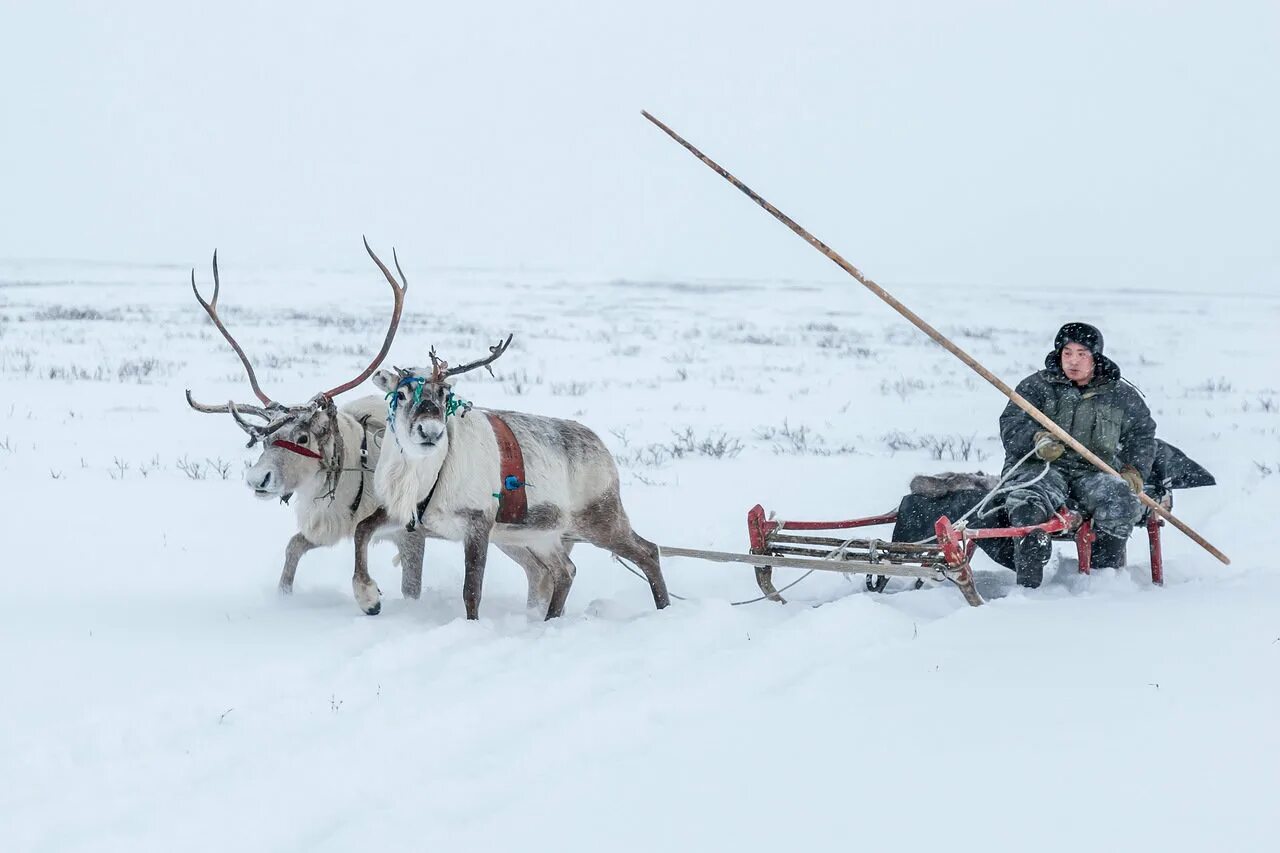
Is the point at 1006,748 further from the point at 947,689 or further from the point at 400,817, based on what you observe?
the point at 400,817

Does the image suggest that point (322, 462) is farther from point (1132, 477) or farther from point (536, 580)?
point (1132, 477)

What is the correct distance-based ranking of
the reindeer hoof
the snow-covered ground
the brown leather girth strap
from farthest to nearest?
1. the brown leather girth strap
2. the reindeer hoof
3. the snow-covered ground

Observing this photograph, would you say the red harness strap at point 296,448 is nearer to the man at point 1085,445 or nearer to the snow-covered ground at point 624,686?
the snow-covered ground at point 624,686

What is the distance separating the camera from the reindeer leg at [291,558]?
21.6ft

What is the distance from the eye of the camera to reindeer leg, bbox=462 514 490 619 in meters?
5.91

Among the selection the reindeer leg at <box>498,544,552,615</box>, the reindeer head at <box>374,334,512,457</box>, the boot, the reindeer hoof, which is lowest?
the reindeer leg at <box>498,544,552,615</box>

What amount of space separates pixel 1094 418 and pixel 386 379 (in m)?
3.70

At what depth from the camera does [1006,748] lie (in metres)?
3.88

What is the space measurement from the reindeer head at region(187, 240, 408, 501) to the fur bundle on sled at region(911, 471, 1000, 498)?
295 centimetres

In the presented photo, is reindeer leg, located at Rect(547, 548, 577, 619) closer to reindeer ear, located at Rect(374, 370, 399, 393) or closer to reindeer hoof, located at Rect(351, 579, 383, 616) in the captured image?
reindeer hoof, located at Rect(351, 579, 383, 616)

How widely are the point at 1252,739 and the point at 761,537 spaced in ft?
9.50

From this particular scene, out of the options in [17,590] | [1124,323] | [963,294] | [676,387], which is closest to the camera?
[17,590]

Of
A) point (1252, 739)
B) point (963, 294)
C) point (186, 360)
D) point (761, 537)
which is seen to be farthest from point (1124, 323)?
point (1252, 739)

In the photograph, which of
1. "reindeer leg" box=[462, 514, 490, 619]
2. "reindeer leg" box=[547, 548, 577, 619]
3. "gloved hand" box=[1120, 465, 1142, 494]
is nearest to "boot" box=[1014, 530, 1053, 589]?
"gloved hand" box=[1120, 465, 1142, 494]
